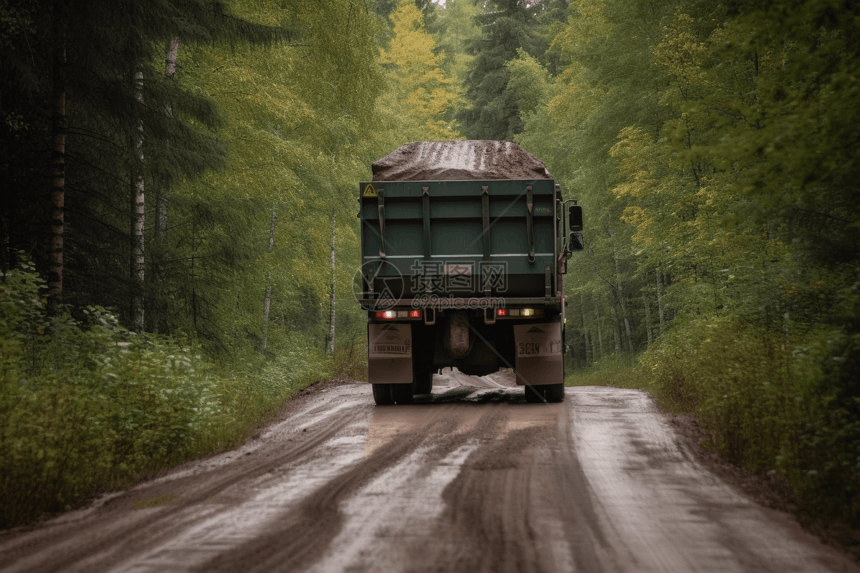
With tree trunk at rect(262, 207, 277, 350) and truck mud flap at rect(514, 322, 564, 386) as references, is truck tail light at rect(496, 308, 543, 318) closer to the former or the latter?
truck mud flap at rect(514, 322, 564, 386)

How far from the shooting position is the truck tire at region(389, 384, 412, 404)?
11289 mm

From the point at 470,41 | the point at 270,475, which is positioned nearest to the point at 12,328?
the point at 270,475

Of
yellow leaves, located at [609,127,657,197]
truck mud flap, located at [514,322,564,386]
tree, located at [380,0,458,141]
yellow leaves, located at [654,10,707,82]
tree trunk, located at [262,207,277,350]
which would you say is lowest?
truck mud flap, located at [514,322,564,386]

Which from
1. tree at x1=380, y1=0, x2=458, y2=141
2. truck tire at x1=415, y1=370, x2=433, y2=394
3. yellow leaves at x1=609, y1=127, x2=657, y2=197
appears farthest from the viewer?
tree at x1=380, y1=0, x2=458, y2=141

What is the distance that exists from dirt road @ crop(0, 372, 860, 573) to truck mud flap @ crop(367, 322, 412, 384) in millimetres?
2599

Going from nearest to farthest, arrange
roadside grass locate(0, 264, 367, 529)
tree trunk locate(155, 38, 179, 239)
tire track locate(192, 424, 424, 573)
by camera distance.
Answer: tire track locate(192, 424, 424, 573)
roadside grass locate(0, 264, 367, 529)
tree trunk locate(155, 38, 179, 239)

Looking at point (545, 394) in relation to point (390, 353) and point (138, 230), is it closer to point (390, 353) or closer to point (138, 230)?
point (390, 353)

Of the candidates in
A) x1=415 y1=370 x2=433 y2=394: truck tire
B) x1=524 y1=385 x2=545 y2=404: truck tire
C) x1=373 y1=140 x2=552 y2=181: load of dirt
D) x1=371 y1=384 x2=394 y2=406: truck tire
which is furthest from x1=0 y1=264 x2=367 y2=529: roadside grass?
x1=373 y1=140 x2=552 y2=181: load of dirt

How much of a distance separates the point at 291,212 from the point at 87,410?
12.1 metres

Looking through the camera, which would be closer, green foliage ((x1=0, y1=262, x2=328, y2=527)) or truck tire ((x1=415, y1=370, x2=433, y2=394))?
green foliage ((x1=0, y1=262, x2=328, y2=527))

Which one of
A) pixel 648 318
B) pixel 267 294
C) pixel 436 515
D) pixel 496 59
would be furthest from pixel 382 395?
pixel 496 59

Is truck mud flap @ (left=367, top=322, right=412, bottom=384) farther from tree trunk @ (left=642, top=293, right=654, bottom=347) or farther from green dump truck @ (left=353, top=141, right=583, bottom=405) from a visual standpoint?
tree trunk @ (left=642, top=293, right=654, bottom=347)

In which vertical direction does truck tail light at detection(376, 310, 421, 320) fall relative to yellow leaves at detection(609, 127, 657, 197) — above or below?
below

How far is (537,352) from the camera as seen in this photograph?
35.3 feet
